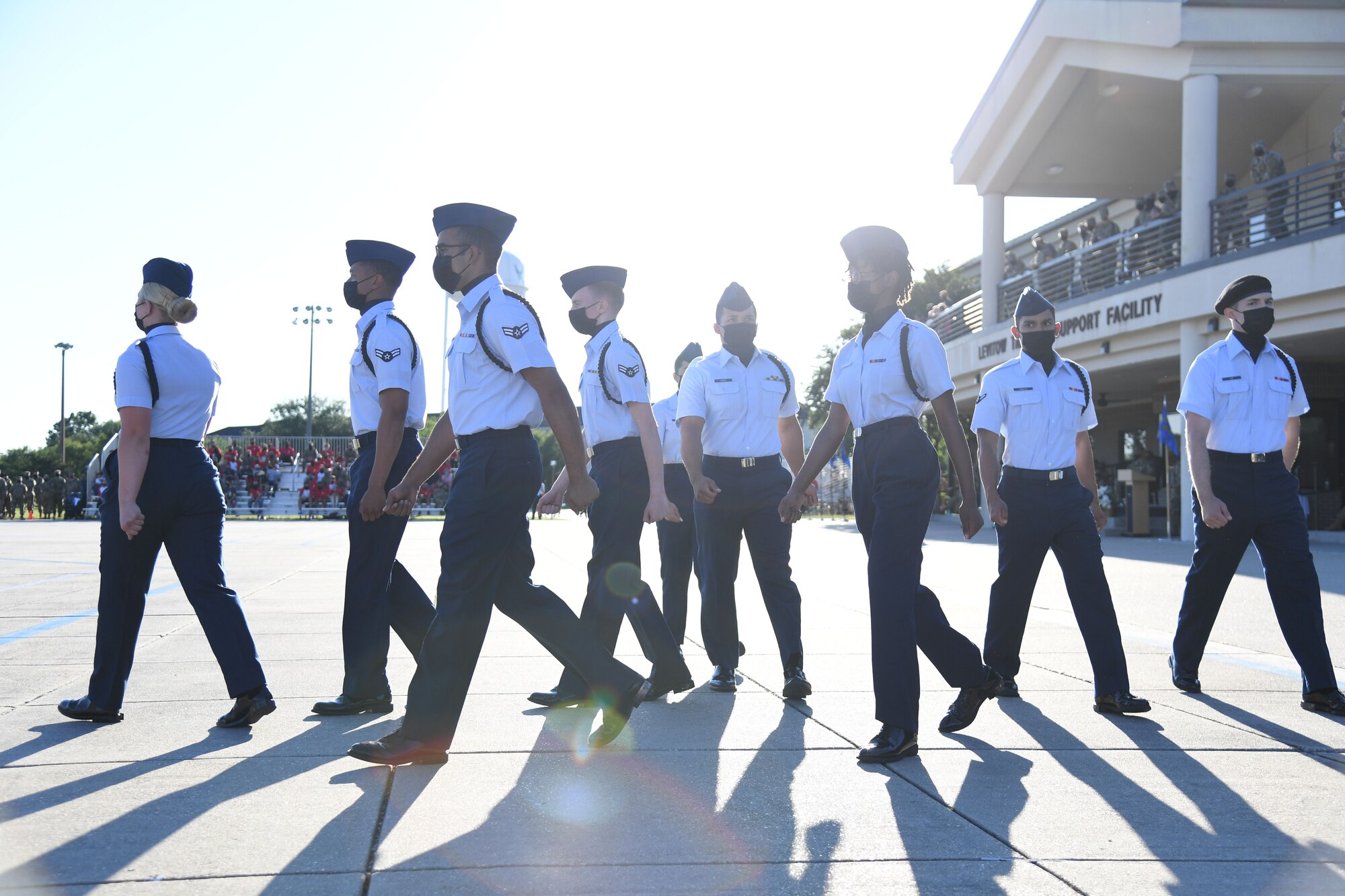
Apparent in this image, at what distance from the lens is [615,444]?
5.74 meters

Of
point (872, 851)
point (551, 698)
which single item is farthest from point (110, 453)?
point (872, 851)

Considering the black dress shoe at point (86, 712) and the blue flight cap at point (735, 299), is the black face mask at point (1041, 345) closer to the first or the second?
the blue flight cap at point (735, 299)

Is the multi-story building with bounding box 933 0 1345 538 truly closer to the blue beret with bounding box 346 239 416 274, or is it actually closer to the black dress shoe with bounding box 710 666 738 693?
the black dress shoe with bounding box 710 666 738 693

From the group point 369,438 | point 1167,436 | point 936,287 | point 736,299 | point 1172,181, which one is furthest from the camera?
point 936,287

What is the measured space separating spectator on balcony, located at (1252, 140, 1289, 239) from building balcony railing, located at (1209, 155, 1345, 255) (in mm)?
16

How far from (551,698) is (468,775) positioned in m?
1.45

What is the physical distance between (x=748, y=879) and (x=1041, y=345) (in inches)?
143

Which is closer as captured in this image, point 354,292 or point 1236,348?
point 354,292

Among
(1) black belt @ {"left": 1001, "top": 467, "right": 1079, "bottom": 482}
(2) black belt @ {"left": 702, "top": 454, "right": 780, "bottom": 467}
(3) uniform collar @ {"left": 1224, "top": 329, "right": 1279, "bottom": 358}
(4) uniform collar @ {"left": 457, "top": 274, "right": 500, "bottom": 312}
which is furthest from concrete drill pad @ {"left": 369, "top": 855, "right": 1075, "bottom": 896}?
(3) uniform collar @ {"left": 1224, "top": 329, "right": 1279, "bottom": 358}

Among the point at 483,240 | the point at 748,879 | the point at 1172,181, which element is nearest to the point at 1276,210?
the point at 1172,181

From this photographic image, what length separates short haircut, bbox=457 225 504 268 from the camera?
15.1ft

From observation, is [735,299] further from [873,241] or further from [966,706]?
[966,706]

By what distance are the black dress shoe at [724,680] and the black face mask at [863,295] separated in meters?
2.18

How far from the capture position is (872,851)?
336 cm
